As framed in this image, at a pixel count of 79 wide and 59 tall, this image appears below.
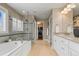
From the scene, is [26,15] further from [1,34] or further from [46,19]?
[46,19]

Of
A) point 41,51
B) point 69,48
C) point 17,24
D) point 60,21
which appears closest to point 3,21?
point 17,24

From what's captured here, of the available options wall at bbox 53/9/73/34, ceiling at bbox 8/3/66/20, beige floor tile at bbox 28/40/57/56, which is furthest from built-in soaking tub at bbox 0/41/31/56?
wall at bbox 53/9/73/34

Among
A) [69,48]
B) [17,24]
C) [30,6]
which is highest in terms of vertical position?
[30,6]

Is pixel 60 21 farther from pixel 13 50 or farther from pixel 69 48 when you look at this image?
pixel 13 50

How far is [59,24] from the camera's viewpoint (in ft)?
15.7

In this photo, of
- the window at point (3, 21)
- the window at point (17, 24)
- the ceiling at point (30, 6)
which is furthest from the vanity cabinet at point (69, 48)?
the window at point (3, 21)

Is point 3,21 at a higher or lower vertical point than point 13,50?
higher

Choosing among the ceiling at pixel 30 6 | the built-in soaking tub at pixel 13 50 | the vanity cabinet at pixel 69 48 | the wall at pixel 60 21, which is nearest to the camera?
the built-in soaking tub at pixel 13 50

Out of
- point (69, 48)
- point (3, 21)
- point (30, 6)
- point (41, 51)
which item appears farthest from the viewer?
point (41, 51)

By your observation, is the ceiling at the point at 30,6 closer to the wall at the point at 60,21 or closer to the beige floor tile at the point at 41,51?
the wall at the point at 60,21

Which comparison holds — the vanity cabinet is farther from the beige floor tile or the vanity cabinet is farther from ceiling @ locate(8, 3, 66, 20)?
ceiling @ locate(8, 3, 66, 20)

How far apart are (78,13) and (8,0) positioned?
2376 mm

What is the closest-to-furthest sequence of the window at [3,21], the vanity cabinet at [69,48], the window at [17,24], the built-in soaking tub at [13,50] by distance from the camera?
the built-in soaking tub at [13,50], the vanity cabinet at [69,48], the window at [3,21], the window at [17,24]

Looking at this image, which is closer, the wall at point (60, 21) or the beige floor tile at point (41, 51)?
the beige floor tile at point (41, 51)
